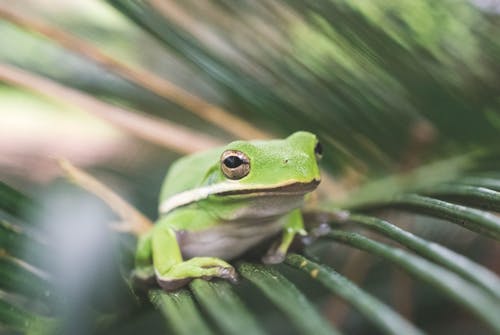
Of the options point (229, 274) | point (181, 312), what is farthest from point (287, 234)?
point (181, 312)

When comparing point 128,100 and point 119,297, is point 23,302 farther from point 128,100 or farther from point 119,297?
point 128,100

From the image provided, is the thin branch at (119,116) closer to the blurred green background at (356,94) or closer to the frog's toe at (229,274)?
the blurred green background at (356,94)

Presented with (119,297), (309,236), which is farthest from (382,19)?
(119,297)

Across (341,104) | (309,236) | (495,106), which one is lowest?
(309,236)

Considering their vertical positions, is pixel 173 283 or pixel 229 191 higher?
pixel 229 191

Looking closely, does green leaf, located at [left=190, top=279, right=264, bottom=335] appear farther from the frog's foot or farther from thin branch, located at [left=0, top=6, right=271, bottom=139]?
thin branch, located at [left=0, top=6, right=271, bottom=139]

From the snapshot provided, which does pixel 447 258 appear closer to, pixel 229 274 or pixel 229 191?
pixel 229 274

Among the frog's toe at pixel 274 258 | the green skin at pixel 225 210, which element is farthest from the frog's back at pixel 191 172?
the frog's toe at pixel 274 258
